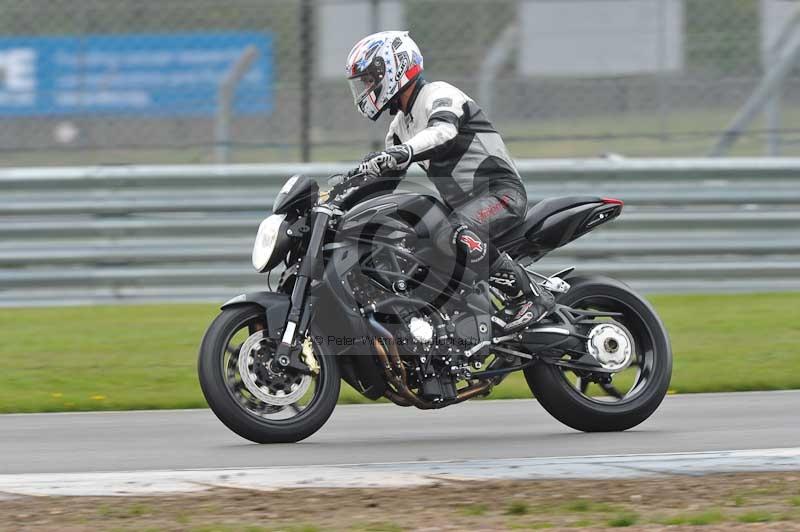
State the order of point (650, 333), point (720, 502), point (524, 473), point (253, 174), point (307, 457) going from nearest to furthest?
point (720, 502) → point (524, 473) → point (307, 457) → point (650, 333) → point (253, 174)

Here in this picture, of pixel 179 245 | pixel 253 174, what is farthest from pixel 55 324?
pixel 253 174

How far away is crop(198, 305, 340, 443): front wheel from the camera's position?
21.0 ft

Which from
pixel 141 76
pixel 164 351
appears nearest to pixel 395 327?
pixel 164 351

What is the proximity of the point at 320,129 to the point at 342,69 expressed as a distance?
18.9 inches

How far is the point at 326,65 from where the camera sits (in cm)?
1122

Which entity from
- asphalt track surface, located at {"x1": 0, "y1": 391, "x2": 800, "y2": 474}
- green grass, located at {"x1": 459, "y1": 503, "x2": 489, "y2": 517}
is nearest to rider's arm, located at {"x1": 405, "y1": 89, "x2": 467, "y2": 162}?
asphalt track surface, located at {"x1": 0, "y1": 391, "x2": 800, "y2": 474}

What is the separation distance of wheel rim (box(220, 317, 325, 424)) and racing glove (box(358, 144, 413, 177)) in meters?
0.81

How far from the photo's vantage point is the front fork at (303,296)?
6449 millimetres

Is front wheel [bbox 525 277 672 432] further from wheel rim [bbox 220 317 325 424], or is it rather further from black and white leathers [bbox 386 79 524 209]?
wheel rim [bbox 220 317 325 424]

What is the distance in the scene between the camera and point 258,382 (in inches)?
256

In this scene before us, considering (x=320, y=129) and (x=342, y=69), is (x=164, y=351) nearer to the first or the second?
(x=320, y=129)

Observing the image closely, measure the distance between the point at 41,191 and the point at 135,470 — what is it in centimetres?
580

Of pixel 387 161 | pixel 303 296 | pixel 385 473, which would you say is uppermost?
pixel 387 161

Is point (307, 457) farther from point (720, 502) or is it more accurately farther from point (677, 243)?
point (677, 243)
